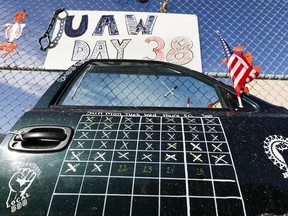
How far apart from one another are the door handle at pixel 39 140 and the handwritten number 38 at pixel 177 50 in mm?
3153

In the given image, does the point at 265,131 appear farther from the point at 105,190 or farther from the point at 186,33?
the point at 186,33

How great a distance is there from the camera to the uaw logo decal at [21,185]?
0.81 meters

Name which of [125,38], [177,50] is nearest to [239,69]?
[177,50]

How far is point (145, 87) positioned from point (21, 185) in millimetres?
1488

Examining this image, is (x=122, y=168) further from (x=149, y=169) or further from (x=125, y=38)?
(x=125, y=38)

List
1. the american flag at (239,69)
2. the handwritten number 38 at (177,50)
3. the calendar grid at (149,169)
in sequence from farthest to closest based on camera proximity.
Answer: the handwritten number 38 at (177,50), the american flag at (239,69), the calendar grid at (149,169)

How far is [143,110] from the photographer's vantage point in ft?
4.23

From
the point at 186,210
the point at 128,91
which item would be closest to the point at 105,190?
the point at 186,210

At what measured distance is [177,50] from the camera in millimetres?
4109

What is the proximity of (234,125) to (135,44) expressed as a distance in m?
3.32

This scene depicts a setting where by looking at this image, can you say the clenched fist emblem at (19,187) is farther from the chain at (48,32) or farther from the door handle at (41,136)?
the chain at (48,32)

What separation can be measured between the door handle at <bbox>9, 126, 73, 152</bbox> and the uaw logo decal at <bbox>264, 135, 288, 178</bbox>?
0.74 meters

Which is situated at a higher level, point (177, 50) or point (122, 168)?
point (122, 168)

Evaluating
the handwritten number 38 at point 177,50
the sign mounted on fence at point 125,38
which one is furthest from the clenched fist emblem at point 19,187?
the handwritten number 38 at point 177,50
